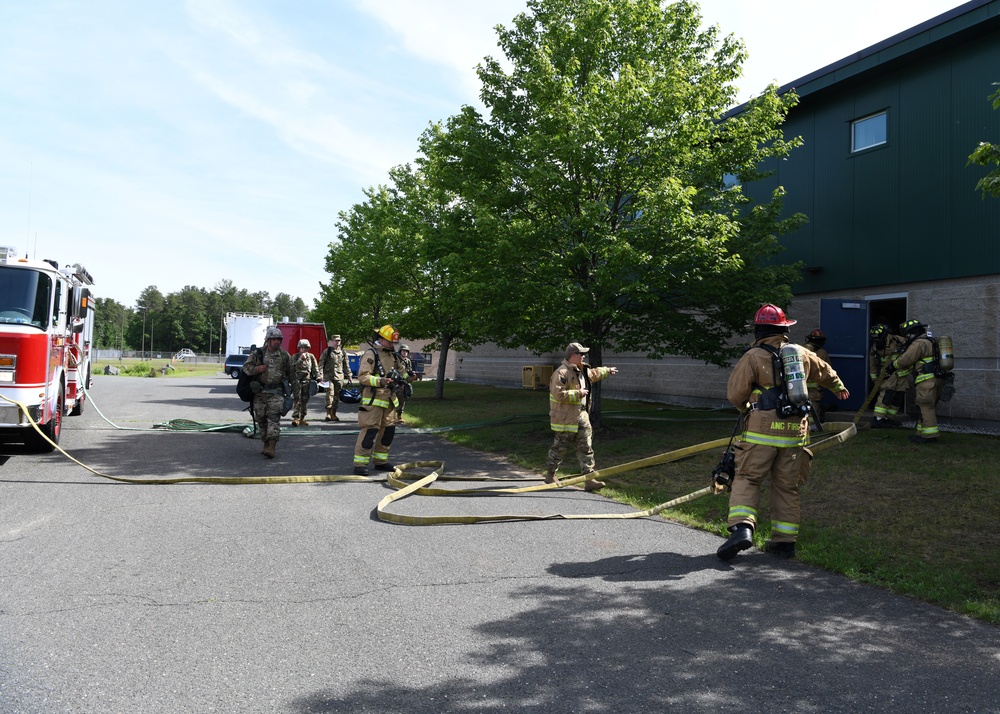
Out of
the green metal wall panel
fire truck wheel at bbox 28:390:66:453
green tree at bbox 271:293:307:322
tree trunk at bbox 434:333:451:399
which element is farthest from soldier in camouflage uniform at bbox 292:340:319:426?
green tree at bbox 271:293:307:322

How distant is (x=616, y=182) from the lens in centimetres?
1247

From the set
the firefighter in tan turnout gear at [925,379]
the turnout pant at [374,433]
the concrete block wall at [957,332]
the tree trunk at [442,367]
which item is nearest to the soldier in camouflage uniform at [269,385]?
the turnout pant at [374,433]

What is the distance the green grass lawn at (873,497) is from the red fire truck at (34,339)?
6.46 metres

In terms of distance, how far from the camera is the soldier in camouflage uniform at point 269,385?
10734 millimetres

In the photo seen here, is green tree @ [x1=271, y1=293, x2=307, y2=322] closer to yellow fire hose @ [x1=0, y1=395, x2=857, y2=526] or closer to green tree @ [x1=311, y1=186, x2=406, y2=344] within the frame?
green tree @ [x1=311, y1=186, x2=406, y2=344]

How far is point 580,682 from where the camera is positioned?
3.45 metres

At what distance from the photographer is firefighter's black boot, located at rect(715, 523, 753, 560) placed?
18.0 ft

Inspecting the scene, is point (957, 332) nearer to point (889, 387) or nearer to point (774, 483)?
point (889, 387)

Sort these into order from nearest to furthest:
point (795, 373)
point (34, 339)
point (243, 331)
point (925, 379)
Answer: point (795, 373) → point (34, 339) → point (925, 379) → point (243, 331)

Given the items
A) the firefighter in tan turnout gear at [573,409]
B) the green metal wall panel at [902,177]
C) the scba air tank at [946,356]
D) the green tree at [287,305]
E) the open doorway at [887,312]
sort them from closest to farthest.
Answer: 1. the firefighter in tan turnout gear at [573,409]
2. the scba air tank at [946,356]
3. the green metal wall panel at [902,177]
4. the open doorway at [887,312]
5. the green tree at [287,305]

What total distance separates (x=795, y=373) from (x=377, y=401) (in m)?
5.56

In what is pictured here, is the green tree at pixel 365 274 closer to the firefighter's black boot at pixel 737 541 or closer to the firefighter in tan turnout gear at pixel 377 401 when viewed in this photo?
the firefighter in tan turnout gear at pixel 377 401

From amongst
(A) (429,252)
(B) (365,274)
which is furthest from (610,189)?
(B) (365,274)

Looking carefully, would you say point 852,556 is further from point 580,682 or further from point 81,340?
point 81,340
